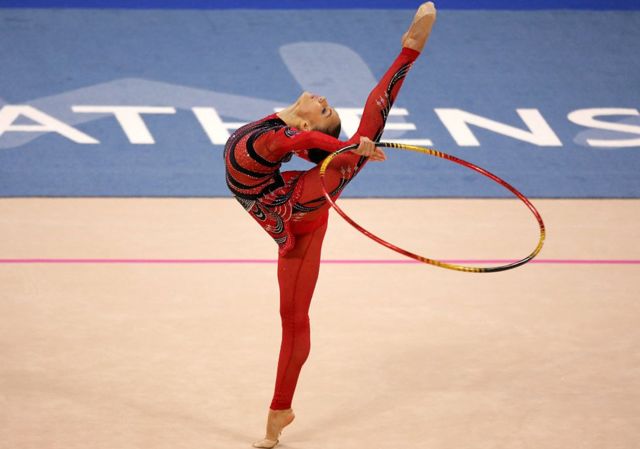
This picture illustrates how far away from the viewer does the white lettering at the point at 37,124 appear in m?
7.41

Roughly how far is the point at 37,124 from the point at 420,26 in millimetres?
4698

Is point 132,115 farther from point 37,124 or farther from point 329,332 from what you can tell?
point 329,332

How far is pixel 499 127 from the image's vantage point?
7703mm

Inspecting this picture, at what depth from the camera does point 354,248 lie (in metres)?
6.14

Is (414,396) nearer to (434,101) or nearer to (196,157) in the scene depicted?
(196,157)

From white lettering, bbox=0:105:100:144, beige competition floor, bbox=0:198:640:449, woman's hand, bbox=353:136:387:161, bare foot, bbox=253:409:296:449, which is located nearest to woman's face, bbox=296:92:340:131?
woman's hand, bbox=353:136:387:161

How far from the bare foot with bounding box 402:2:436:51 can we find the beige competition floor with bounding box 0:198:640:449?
143 centimetres

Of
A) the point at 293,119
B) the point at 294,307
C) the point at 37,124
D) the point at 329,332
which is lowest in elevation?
the point at 37,124

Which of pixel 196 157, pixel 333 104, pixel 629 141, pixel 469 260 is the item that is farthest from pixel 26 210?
pixel 629 141

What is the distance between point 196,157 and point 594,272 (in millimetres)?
3066

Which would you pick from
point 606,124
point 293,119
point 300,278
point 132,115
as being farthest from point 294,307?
point 606,124

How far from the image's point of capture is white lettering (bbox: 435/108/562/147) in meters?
7.59

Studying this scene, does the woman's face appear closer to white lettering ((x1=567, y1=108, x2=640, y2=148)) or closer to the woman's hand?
the woman's hand

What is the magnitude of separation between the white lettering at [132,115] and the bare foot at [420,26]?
4217 millimetres
